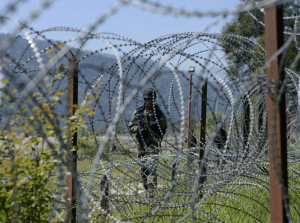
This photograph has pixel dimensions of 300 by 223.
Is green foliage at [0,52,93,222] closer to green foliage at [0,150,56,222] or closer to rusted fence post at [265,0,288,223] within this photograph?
Answer: green foliage at [0,150,56,222]

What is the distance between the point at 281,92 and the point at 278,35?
33cm

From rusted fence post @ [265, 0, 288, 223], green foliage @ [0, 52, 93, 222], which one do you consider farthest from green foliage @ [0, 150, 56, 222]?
rusted fence post @ [265, 0, 288, 223]

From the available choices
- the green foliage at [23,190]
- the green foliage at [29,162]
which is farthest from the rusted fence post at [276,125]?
the green foliage at [23,190]

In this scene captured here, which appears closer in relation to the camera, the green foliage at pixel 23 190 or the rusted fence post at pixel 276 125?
the rusted fence post at pixel 276 125

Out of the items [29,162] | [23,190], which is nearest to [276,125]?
[29,162]

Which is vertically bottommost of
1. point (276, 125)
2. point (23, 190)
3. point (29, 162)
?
point (23, 190)

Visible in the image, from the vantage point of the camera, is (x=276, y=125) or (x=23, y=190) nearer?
(x=276, y=125)

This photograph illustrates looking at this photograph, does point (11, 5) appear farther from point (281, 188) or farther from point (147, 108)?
point (147, 108)

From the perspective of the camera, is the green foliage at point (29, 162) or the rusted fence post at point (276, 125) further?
the green foliage at point (29, 162)

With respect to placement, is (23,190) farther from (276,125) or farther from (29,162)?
(276,125)

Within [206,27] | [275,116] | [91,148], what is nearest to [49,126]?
[206,27]

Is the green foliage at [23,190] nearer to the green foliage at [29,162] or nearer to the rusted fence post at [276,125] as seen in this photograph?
the green foliage at [29,162]

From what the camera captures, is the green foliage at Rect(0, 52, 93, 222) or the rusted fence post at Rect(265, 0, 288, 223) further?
the green foliage at Rect(0, 52, 93, 222)

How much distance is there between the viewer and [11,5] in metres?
1.97
